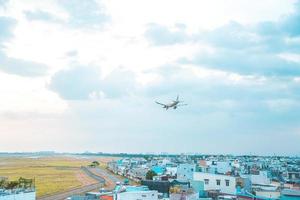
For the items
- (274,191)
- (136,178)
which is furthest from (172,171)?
(274,191)

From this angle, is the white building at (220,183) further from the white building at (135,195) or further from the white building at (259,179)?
the white building at (135,195)

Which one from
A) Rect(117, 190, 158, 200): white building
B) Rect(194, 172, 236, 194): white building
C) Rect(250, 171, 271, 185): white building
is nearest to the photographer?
Rect(117, 190, 158, 200): white building

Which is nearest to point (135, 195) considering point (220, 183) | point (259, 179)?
point (220, 183)

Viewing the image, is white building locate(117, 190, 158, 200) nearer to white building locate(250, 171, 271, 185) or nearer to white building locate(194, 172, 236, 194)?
white building locate(194, 172, 236, 194)

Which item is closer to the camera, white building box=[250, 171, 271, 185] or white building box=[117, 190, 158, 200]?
white building box=[117, 190, 158, 200]

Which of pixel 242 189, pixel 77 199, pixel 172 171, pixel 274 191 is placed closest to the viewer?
pixel 77 199

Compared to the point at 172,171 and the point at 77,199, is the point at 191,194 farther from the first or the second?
the point at 172,171

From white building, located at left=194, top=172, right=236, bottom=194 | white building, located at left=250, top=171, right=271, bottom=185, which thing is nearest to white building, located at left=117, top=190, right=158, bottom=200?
white building, located at left=194, top=172, right=236, bottom=194

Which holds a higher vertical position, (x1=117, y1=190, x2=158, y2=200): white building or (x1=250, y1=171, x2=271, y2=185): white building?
(x1=250, y1=171, x2=271, y2=185): white building
